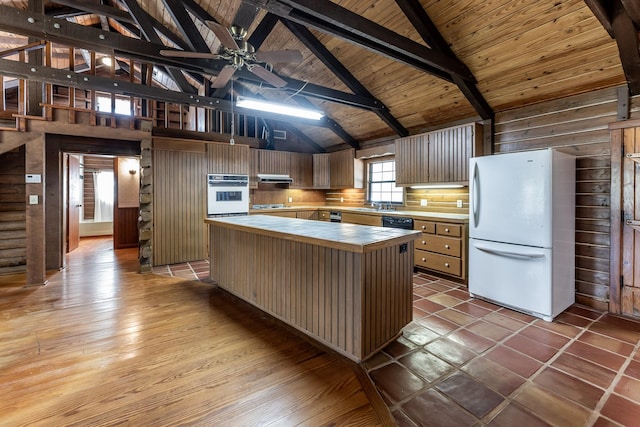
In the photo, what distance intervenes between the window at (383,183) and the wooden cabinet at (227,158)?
8.94 ft

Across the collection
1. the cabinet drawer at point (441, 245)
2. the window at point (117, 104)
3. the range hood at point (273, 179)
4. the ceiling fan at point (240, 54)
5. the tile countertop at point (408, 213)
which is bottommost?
the cabinet drawer at point (441, 245)

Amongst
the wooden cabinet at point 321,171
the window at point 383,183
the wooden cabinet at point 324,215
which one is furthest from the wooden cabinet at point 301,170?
the window at point 383,183

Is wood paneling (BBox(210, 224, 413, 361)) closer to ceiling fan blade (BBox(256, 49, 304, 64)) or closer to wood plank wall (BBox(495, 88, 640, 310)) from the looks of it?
ceiling fan blade (BBox(256, 49, 304, 64))

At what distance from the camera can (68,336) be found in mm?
2543

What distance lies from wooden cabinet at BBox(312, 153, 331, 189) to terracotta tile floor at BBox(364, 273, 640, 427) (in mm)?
4374

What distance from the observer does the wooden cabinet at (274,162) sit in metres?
6.43

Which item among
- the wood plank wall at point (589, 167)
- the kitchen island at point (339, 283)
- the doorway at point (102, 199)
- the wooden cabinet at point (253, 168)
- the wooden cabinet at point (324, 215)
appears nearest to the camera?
the kitchen island at point (339, 283)

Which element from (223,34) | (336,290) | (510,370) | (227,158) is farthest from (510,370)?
(227,158)

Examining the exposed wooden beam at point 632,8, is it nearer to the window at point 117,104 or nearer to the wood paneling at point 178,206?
the wood paneling at point 178,206

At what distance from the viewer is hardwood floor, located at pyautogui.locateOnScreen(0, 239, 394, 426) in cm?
165

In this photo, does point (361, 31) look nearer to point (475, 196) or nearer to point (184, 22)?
point (475, 196)

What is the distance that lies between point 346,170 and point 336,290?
4562 mm

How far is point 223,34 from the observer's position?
2334 millimetres

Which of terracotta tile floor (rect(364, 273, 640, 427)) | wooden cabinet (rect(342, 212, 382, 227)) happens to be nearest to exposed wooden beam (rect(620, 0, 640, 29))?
terracotta tile floor (rect(364, 273, 640, 427))
